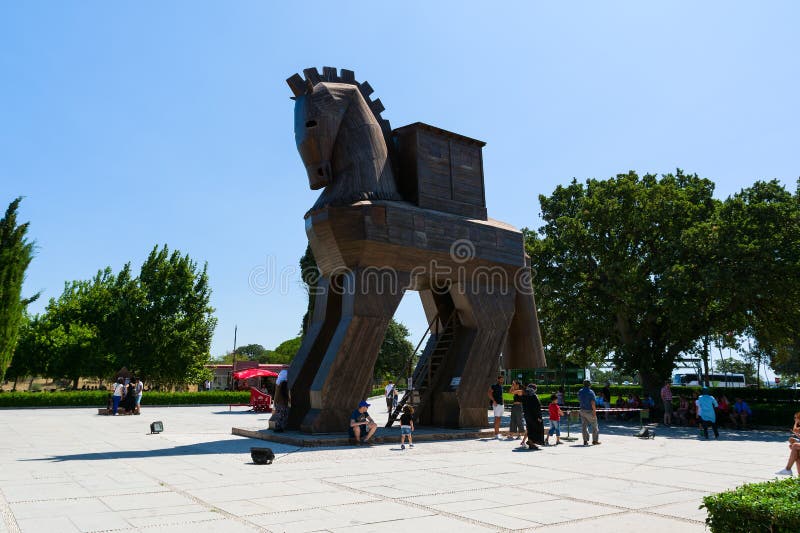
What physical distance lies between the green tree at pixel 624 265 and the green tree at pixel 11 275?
27.0 metres

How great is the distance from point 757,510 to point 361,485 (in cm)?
533

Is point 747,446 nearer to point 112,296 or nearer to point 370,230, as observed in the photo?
point 370,230

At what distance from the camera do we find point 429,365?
57.7ft

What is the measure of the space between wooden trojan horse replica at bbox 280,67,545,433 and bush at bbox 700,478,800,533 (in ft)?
33.0

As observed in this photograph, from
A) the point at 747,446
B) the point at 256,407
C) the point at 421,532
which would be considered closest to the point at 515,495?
the point at 421,532

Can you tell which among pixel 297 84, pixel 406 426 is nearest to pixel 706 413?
pixel 406 426

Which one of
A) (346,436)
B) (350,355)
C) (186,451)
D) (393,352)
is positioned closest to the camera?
(186,451)

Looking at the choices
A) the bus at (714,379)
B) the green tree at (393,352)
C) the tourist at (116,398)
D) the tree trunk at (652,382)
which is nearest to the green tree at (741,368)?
the bus at (714,379)

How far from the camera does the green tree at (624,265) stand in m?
23.5

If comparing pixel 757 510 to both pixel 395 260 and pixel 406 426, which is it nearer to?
pixel 406 426

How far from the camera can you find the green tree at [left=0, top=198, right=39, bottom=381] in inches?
1203

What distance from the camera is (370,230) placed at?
14.3 m

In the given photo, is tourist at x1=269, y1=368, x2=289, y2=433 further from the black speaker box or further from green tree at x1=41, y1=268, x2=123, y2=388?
green tree at x1=41, y1=268, x2=123, y2=388

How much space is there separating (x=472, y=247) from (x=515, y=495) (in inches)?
367
